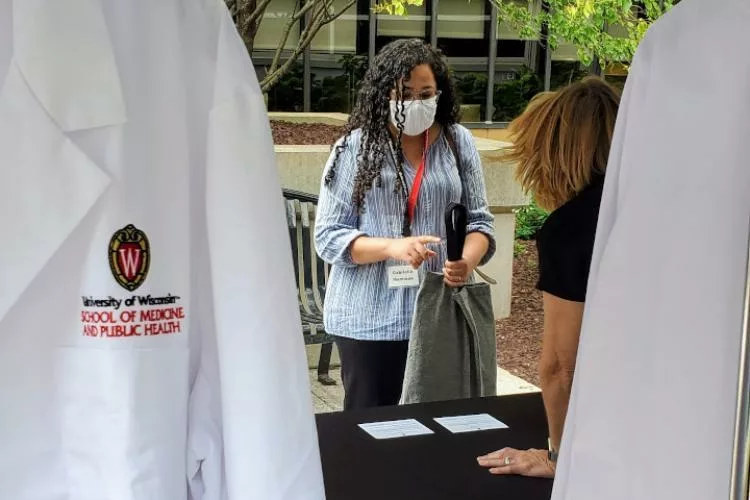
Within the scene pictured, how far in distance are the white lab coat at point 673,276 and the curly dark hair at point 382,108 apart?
1.95m

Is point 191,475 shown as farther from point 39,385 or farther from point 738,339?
point 738,339

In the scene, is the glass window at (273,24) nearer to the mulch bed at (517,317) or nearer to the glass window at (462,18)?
the glass window at (462,18)

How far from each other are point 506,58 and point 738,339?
34.4ft

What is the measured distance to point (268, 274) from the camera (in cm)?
143

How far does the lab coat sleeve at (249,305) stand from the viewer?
1418 millimetres

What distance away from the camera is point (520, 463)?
7.13 ft

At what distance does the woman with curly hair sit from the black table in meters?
0.67

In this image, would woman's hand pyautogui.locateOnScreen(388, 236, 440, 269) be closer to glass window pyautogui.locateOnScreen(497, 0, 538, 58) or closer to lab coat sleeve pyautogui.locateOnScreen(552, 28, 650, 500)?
lab coat sleeve pyautogui.locateOnScreen(552, 28, 650, 500)

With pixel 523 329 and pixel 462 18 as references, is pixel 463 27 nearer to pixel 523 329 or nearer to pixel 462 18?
pixel 462 18

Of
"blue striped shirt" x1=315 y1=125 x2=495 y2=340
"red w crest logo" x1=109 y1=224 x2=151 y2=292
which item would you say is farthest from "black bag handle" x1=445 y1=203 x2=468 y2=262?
"red w crest logo" x1=109 y1=224 x2=151 y2=292

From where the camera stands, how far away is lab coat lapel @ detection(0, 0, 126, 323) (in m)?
1.34

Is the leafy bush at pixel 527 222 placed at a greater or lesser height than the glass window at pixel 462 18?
lesser

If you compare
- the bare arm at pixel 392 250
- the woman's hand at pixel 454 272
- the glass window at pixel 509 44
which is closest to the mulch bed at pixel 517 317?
the bare arm at pixel 392 250

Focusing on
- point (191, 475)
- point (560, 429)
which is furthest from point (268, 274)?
point (560, 429)
